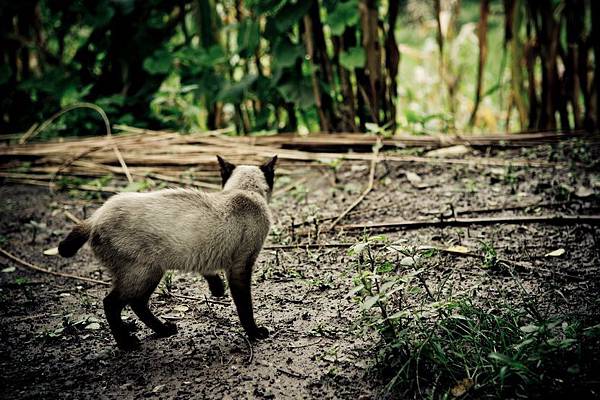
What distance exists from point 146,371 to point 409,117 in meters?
4.06

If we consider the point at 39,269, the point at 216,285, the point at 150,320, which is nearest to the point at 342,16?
the point at 216,285

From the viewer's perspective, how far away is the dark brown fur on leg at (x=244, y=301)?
2.48 meters

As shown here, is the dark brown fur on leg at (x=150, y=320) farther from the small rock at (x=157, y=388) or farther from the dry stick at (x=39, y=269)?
the dry stick at (x=39, y=269)

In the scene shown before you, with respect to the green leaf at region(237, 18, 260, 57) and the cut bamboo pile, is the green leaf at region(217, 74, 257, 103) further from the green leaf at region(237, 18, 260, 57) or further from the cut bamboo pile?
the cut bamboo pile

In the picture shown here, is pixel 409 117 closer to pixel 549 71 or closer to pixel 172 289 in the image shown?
pixel 549 71

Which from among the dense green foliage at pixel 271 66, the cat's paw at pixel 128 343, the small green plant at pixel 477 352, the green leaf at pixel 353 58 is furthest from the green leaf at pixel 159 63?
the small green plant at pixel 477 352

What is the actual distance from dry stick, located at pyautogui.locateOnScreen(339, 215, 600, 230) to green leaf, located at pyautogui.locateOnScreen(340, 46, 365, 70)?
1800 mm

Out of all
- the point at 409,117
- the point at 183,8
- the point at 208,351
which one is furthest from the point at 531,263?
the point at 183,8

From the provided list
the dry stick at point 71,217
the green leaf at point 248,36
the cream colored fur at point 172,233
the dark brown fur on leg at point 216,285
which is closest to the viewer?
the cream colored fur at point 172,233

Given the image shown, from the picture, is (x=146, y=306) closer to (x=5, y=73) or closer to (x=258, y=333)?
(x=258, y=333)

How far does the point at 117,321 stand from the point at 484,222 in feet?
7.36

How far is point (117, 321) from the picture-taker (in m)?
2.46

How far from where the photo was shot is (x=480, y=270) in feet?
9.66

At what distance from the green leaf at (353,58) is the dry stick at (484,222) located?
1.80 m
